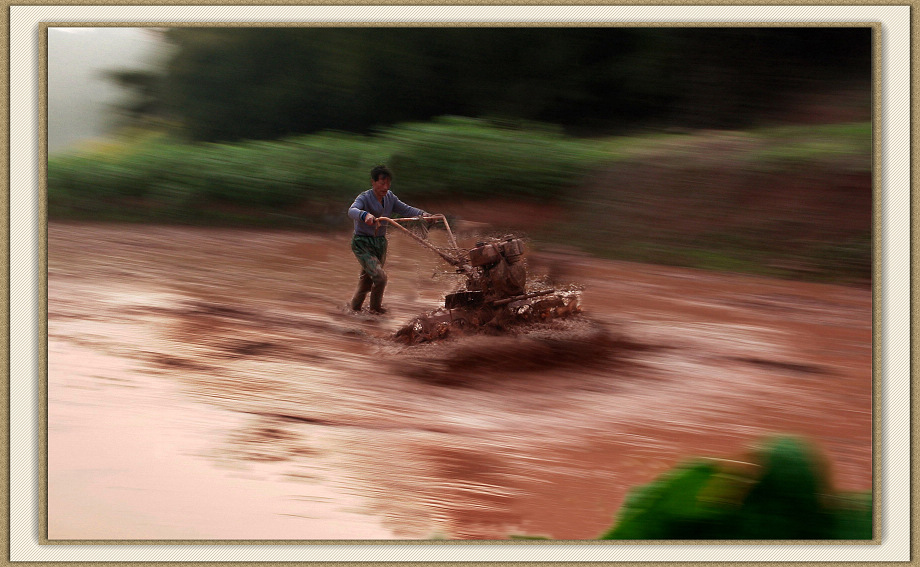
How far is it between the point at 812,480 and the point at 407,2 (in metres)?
2.54

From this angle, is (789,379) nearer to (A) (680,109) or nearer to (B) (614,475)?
(B) (614,475)

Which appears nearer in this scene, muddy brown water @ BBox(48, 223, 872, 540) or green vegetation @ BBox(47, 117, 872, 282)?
muddy brown water @ BBox(48, 223, 872, 540)

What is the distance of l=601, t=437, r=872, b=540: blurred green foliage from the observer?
2.85 meters

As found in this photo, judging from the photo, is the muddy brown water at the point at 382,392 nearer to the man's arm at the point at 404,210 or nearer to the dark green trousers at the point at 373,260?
the dark green trousers at the point at 373,260

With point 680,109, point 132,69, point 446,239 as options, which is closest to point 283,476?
point 446,239

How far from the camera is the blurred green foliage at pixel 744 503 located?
9.36 ft

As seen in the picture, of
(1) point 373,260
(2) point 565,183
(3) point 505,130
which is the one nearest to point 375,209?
(1) point 373,260

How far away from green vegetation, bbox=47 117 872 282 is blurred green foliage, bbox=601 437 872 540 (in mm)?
1602

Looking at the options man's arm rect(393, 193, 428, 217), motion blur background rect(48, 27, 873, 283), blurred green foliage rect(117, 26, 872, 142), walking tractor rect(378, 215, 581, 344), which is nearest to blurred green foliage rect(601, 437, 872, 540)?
motion blur background rect(48, 27, 873, 283)

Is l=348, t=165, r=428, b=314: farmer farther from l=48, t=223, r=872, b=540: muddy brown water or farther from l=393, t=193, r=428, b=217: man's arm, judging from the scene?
l=48, t=223, r=872, b=540: muddy brown water

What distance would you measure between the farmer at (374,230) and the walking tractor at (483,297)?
11 cm

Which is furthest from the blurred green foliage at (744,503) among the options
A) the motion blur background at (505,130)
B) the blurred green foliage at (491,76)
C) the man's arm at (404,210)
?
the man's arm at (404,210)

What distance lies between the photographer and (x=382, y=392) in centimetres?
373

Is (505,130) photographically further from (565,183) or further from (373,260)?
(373,260)
